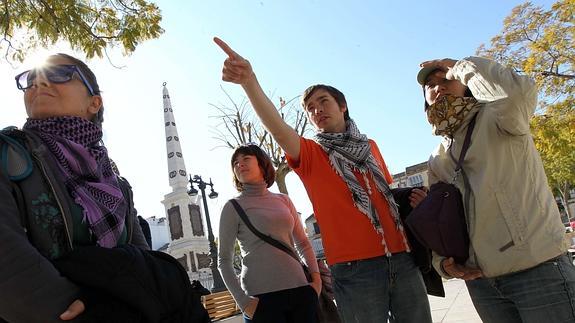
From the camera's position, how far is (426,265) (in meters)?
2.52

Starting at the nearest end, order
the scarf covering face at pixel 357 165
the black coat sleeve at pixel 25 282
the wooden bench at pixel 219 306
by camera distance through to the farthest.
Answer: the black coat sleeve at pixel 25 282
the scarf covering face at pixel 357 165
the wooden bench at pixel 219 306

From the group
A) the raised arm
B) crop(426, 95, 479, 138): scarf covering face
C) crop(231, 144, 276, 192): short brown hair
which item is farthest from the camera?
crop(231, 144, 276, 192): short brown hair

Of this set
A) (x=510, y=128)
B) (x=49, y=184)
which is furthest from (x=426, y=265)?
(x=49, y=184)

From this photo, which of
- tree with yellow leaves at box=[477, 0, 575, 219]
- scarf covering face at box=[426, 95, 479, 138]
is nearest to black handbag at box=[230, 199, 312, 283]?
scarf covering face at box=[426, 95, 479, 138]

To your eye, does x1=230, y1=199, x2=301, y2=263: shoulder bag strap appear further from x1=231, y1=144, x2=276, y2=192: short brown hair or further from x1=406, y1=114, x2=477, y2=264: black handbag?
x1=406, y1=114, x2=477, y2=264: black handbag

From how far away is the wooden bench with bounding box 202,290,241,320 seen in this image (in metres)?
7.38

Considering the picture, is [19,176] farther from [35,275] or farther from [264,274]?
[264,274]

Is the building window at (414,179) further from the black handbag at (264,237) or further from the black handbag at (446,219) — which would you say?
the black handbag at (446,219)

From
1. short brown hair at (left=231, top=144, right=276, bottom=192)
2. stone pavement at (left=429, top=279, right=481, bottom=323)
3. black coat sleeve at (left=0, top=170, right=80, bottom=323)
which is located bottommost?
stone pavement at (left=429, top=279, right=481, bottom=323)

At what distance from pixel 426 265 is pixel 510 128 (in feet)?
3.09

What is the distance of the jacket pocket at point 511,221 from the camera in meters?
1.84

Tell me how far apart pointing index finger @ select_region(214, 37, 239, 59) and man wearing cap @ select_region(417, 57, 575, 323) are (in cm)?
106

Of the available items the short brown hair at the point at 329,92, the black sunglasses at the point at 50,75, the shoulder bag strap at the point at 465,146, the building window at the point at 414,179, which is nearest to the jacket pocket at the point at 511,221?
the shoulder bag strap at the point at 465,146

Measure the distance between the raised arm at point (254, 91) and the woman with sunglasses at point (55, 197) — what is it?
65 centimetres
